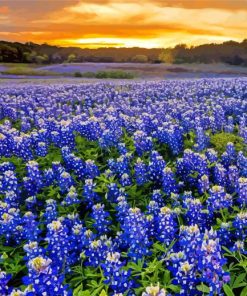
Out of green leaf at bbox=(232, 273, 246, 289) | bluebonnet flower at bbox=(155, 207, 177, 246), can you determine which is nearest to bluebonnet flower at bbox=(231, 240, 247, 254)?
green leaf at bbox=(232, 273, 246, 289)

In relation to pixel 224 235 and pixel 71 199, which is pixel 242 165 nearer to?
pixel 224 235

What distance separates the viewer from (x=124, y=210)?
213 inches

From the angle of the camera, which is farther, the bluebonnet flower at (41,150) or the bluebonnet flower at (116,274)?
the bluebonnet flower at (41,150)

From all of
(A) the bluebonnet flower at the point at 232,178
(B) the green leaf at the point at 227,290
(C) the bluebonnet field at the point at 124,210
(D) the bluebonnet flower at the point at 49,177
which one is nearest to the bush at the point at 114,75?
(C) the bluebonnet field at the point at 124,210

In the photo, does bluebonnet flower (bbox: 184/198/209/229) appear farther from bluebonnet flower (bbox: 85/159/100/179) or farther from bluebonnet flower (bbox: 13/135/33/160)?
bluebonnet flower (bbox: 13/135/33/160)

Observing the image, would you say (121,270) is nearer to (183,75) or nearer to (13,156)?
(13,156)

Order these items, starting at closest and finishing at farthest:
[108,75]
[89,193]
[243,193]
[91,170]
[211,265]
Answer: [211,265], [243,193], [89,193], [91,170], [108,75]

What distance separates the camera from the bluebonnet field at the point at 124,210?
4094mm

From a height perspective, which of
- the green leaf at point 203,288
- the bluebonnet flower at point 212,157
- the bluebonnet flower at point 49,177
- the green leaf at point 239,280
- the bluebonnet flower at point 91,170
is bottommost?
the green leaf at point 239,280

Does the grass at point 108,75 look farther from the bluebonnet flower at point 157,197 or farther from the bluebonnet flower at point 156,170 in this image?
the bluebonnet flower at point 157,197

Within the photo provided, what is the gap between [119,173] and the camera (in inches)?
270

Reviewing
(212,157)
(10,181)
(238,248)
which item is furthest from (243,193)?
(10,181)

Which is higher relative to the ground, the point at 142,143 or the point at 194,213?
the point at 142,143

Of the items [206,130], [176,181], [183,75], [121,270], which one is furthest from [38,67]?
[121,270]
